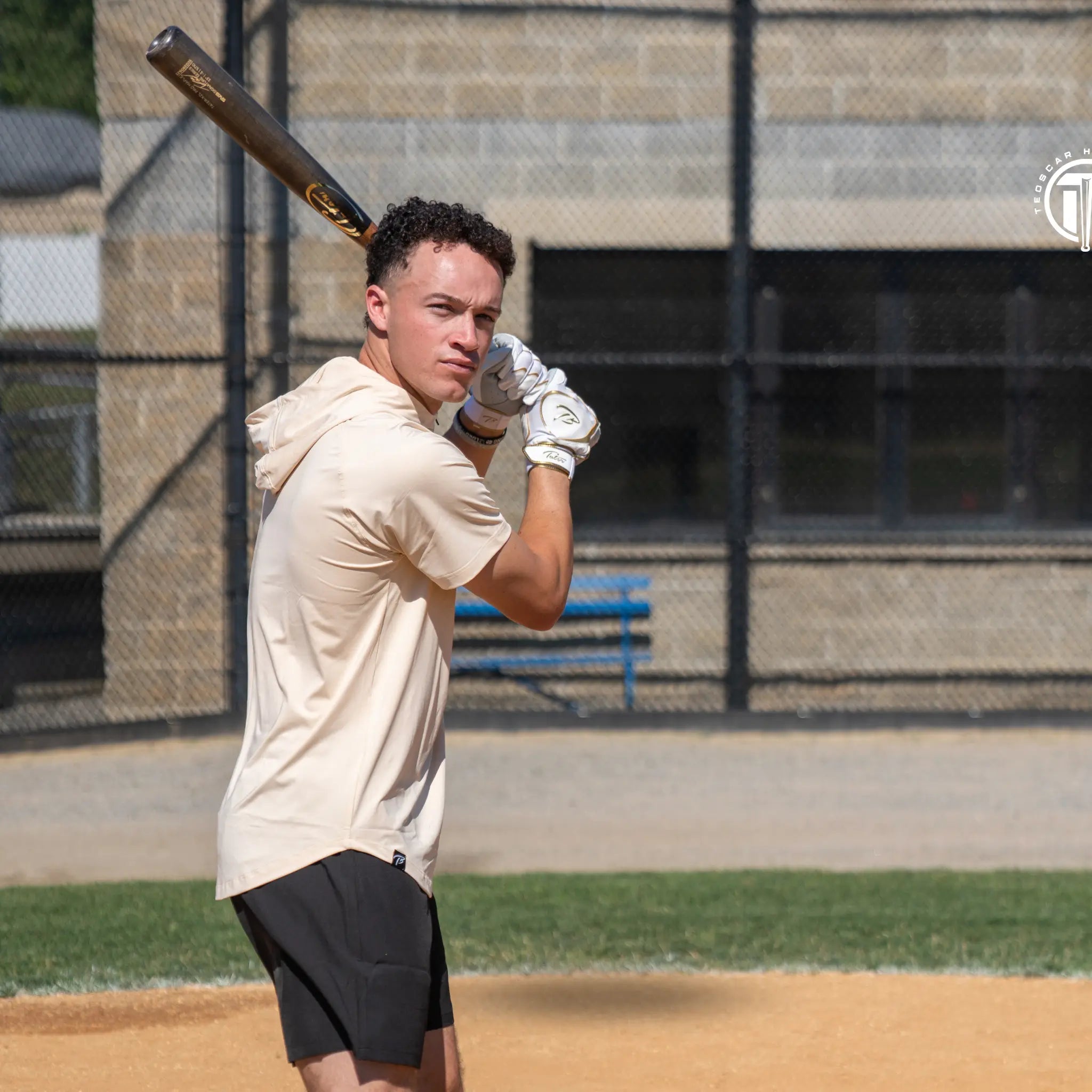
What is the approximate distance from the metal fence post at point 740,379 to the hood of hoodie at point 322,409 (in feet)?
27.7

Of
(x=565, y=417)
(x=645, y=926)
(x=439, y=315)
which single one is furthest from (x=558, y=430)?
(x=645, y=926)

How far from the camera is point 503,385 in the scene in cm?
315

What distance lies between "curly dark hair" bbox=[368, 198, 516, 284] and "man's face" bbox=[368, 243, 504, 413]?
13mm

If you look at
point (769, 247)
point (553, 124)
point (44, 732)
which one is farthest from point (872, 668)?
point (44, 732)

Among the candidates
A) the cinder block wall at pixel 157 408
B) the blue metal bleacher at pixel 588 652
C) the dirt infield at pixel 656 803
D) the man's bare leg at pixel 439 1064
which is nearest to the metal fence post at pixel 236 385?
the cinder block wall at pixel 157 408

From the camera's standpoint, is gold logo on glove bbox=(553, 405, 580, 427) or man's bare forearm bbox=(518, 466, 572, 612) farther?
gold logo on glove bbox=(553, 405, 580, 427)

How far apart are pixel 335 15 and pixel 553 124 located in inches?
68.2

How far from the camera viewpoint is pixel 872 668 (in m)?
12.1

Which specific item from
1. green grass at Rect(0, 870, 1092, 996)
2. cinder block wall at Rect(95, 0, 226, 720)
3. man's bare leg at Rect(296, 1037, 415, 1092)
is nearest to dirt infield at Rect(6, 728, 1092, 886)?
green grass at Rect(0, 870, 1092, 996)

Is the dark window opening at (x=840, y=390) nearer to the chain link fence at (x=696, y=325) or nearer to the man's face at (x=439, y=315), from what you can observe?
the chain link fence at (x=696, y=325)

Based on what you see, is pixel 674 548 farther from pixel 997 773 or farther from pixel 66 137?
pixel 66 137

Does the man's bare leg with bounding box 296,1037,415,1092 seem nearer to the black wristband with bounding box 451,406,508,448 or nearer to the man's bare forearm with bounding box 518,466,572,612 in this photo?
the man's bare forearm with bounding box 518,466,572,612

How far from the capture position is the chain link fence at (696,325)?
11477mm

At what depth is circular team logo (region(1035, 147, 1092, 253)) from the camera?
12047 mm
